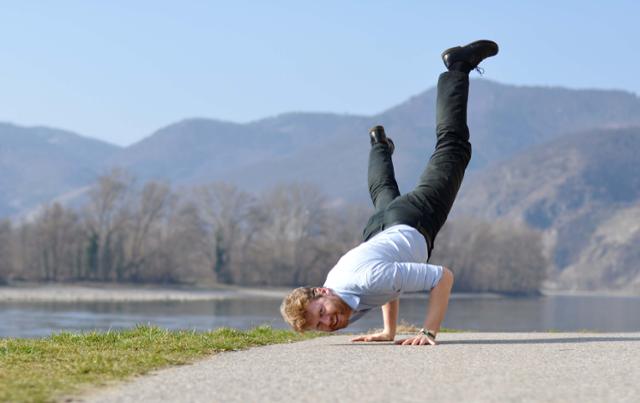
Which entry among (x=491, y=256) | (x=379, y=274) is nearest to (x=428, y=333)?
(x=379, y=274)

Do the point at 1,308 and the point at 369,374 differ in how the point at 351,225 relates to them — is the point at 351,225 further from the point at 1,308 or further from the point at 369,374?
the point at 369,374

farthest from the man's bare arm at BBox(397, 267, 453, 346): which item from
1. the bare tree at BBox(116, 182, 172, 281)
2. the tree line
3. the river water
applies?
the bare tree at BBox(116, 182, 172, 281)

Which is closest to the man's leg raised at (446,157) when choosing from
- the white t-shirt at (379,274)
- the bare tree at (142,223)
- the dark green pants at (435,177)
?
the dark green pants at (435,177)

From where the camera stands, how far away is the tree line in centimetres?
9306

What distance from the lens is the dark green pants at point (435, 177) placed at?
932 cm

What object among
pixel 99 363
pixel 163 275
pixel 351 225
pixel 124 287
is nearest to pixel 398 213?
pixel 99 363

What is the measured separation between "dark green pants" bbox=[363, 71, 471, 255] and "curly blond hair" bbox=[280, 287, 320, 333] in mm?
1298

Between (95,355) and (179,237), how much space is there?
9511 centimetres

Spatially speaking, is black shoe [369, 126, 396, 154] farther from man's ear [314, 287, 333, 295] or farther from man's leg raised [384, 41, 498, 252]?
man's ear [314, 287, 333, 295]

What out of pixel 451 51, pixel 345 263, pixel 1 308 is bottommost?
pixel 1 308

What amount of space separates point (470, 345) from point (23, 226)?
94760mm

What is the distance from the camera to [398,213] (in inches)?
365

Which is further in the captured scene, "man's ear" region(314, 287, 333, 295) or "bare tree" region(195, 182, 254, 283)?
"bare tree" region(195, 182, 254, 283)

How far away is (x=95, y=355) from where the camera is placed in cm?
779
